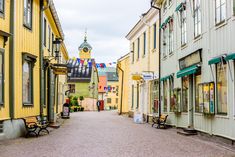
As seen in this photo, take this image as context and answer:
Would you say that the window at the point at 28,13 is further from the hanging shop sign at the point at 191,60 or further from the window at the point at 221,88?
the window at the point at 221,88

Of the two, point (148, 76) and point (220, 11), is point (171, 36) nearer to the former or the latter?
point (148, 76)

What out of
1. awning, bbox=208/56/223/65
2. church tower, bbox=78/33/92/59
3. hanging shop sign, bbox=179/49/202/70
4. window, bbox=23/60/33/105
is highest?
church tower, bbox=78/33/92/59

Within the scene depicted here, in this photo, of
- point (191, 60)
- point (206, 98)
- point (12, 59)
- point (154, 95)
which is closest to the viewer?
point (206, 98)

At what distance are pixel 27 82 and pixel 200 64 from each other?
715cm

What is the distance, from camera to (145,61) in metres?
31.8

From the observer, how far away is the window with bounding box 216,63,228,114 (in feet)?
47.3

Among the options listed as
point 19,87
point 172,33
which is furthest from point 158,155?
point 172,33

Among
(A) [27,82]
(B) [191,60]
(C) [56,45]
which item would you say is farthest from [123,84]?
(B) [191,60]

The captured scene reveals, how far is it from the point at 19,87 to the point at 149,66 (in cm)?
1376

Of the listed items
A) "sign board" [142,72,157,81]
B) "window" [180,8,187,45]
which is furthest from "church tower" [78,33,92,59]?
"window" [180,8,187,45]

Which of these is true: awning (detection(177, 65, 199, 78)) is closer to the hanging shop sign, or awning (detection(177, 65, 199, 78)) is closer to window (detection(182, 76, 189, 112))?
the hanging shop sign

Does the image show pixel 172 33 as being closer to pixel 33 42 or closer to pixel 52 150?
pixel 33 42

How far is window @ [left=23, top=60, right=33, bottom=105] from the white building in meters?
6.38

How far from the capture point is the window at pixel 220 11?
1457 centimetres
